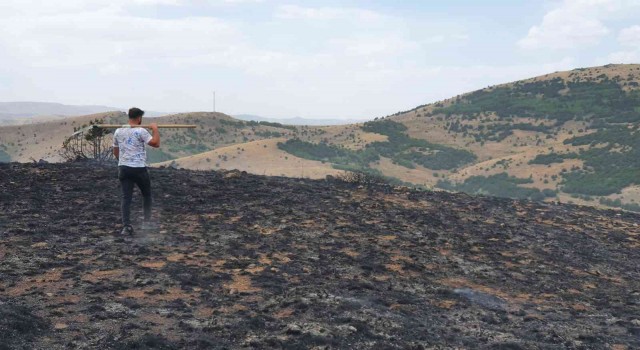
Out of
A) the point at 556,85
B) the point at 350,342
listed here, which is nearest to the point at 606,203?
the point at 350,342

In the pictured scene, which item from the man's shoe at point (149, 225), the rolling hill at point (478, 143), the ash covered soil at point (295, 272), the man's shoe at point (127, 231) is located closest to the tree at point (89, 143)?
the ash covered soil at point (295, 272)

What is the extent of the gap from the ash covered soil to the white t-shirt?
3.81ft

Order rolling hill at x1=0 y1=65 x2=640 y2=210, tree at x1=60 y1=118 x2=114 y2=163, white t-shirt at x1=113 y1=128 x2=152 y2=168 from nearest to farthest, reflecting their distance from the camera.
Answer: white t-shirt at x1=113 y1=128 x2=152 y2=168
tree at x1=60 y1=118 x2=114 y2=163
rolling hill at x1=0 y1=65 x2=640 y2=210

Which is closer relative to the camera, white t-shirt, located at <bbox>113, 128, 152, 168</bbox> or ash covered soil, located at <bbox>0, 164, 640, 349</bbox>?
ash covered soil, located at <bbox>0, 164, 640, 349</bbox>

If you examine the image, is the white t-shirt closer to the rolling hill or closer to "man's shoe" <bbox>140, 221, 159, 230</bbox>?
"man's shoe" <bbox>140, 221, 159, 230</bbox>

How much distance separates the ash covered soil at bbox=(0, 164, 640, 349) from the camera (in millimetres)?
5855

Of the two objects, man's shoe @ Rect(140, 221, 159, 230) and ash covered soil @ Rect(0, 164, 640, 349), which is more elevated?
A: man's shoe @ Rect(140, 221, 159, 230)

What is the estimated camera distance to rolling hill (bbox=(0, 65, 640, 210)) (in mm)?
50375

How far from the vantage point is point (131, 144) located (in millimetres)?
9148

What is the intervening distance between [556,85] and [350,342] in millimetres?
101558

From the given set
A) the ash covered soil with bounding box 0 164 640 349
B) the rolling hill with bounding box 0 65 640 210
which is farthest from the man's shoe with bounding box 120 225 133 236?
the rolling hill with bounding box 0 65 640 210

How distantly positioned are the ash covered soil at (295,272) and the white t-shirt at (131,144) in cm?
116

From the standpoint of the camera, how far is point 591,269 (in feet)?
31.6

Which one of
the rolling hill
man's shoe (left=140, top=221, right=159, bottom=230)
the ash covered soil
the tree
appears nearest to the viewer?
the ash covered soil
